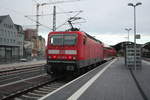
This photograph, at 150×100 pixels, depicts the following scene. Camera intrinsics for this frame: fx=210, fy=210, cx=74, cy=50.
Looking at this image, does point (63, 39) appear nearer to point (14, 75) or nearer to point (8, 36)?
point (14, 75)

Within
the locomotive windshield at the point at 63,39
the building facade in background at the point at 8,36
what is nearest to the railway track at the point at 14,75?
the locomotive windshield at the point at 63,39

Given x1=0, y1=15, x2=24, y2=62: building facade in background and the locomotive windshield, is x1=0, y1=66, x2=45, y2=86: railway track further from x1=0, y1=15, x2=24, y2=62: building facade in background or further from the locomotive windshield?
x1=0, y1=15, x2=24, y2=62: building facade in background

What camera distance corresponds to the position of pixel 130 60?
21109 mm

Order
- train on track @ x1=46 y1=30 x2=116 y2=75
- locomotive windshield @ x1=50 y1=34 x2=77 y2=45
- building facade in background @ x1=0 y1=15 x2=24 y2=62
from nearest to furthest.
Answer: train on track @ x1=46 y1=30 x2=116 y2=75
locomotive windshield @ x1=50 y1=34 x2=77 y2=45
building facade in background @ x1=0 y1=15 x2=24 y2=62

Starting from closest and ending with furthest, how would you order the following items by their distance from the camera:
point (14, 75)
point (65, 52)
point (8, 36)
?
point (65, 52) < point (14, 75) < point (8, 36)

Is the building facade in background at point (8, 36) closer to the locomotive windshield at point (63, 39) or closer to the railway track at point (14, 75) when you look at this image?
the railway track at point (14, 75)

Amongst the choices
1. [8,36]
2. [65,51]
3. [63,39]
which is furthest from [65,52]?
[8,36]

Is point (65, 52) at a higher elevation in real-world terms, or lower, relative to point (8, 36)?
lower

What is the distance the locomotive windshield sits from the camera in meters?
14.1

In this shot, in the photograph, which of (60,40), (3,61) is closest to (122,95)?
(60,40)

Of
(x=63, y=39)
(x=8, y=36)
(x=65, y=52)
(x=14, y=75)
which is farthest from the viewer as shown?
(x=8, y=36)

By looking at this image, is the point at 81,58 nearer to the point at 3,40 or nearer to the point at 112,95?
the point at 112,95

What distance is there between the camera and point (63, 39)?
1442cm

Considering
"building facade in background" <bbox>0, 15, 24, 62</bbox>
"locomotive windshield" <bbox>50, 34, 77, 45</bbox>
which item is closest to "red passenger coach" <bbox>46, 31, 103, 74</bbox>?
"locomotive windshield" <bbox>50, 34, 77, 45</bbox>
